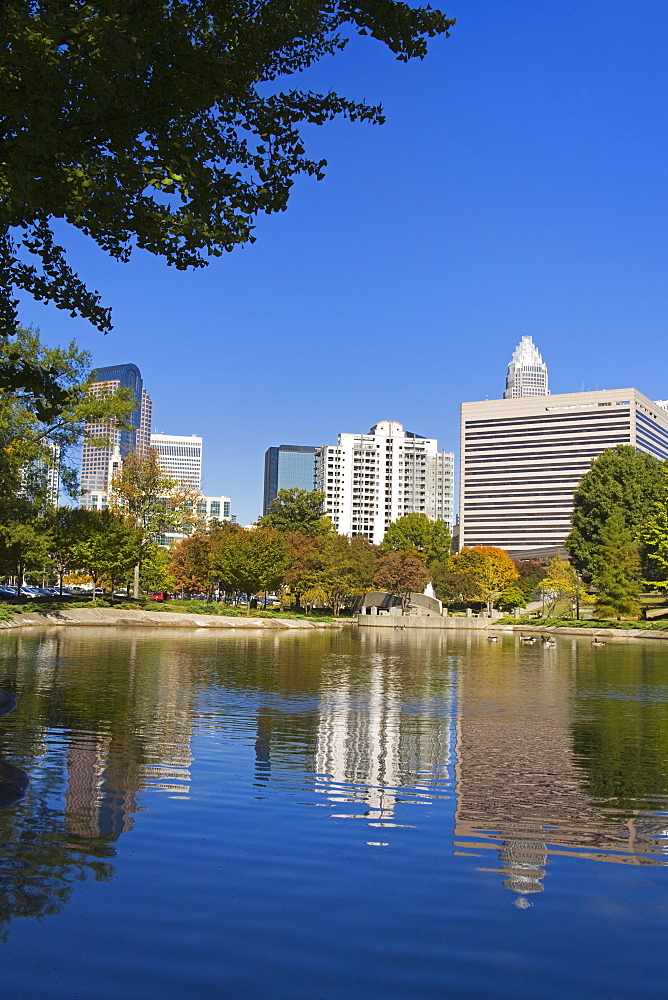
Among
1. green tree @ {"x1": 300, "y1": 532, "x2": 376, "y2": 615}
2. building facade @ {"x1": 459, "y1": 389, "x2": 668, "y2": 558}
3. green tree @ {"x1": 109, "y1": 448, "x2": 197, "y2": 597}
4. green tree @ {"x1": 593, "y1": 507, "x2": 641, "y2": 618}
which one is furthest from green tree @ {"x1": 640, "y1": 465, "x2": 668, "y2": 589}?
building facade @ {"x1": 459, "y1": 389, "x2": 668, "y2": 558}

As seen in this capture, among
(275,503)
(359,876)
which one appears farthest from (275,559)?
(359,876)

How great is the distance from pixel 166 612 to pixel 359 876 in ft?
181

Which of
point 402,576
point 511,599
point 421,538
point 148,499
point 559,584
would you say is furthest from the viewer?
point 421,538

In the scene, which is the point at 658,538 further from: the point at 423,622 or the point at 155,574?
the point at 155,574

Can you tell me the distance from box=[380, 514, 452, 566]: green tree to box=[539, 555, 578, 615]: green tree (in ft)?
107

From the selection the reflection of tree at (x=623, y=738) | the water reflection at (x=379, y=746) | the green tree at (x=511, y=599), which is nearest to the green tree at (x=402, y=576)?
the green tree at (x=511, y=599)

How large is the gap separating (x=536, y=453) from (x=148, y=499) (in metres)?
132

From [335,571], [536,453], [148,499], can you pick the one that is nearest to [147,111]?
[148,499]

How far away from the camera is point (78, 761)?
11.4m

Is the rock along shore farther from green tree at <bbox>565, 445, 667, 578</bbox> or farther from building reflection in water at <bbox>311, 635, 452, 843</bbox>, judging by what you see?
green tree at <bbox>565, 445, 667, 578</bbox>

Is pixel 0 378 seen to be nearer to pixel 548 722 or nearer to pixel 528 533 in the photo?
pixel 548 722

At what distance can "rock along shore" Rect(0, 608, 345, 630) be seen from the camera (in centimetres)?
5109

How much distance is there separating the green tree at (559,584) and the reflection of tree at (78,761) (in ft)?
214

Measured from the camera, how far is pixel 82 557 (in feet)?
200
